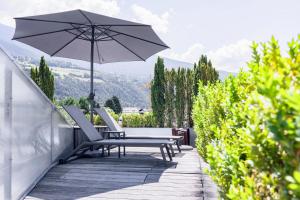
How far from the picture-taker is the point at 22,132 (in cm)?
412

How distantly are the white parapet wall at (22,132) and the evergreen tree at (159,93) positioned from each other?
8310mm

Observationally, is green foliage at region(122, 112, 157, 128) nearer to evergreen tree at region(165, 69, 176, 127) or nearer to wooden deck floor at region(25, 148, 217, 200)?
evergreen tree at region(165, 69, 176, 127)

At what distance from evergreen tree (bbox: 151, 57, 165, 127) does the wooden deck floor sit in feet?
24.3

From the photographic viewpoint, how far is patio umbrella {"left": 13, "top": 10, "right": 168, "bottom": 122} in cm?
656

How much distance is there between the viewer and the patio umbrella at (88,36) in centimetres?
656

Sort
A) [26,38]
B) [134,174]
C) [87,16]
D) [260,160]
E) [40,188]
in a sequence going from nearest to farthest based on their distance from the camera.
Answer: [260,160] < [40,188] < [134,174] < [87,16] < [26,38]

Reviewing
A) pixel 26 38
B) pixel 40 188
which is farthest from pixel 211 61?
pixel 40 188

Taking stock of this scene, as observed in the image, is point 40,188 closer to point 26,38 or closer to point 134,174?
point 134,174

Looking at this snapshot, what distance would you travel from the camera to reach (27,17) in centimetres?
675

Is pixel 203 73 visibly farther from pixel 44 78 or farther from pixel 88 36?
pixel 44 78

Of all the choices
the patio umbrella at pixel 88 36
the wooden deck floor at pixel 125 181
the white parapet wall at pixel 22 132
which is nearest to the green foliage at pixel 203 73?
the patio umbrella at pixel 88 36

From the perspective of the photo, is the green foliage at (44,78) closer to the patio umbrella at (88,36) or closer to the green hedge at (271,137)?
the patio umbrella at (88,36)

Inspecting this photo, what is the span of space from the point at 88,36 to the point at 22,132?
4.82m

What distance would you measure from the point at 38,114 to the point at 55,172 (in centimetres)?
103
